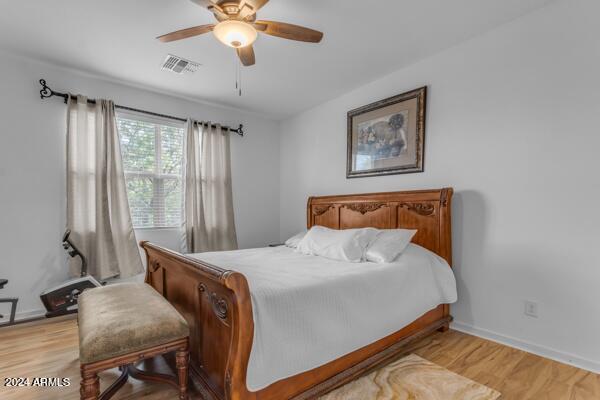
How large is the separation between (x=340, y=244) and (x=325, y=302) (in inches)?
40.8

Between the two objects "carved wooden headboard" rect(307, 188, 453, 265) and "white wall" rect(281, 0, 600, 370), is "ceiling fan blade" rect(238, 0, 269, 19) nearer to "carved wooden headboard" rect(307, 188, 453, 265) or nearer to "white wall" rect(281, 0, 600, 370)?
"white wall" rect(281, 0, 600, 370)

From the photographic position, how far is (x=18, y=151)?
9.35 feet

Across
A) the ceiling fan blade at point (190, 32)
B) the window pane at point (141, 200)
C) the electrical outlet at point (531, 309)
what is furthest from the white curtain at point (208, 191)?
the electrical outlet at point (531, 309)

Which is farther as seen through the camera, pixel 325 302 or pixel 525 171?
pixel 525 171

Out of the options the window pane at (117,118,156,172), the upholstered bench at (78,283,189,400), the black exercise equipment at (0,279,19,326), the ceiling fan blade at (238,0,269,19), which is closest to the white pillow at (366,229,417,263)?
the upholstered bench at (78,283,189,400)

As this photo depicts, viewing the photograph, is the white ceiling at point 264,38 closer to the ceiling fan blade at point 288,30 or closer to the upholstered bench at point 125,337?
the ceiling fan blade at point 288,30

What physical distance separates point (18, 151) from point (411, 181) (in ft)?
13.0

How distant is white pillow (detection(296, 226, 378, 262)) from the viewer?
2.52 meters

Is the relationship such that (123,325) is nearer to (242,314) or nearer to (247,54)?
(242,314)

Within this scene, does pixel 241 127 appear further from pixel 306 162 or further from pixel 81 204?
pixel 81 204

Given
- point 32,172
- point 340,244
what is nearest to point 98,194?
point 32,172

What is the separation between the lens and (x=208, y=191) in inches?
155

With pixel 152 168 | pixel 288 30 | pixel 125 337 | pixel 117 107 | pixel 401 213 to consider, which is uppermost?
pixel 288 30

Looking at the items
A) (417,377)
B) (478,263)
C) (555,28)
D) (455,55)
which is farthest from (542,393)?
(455,55)
